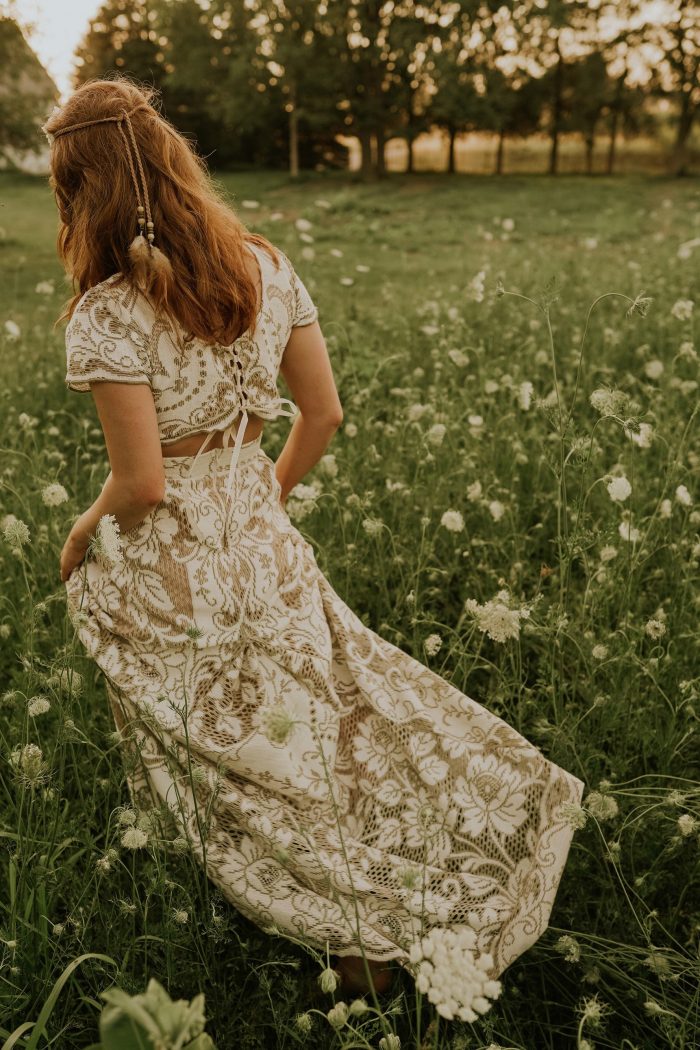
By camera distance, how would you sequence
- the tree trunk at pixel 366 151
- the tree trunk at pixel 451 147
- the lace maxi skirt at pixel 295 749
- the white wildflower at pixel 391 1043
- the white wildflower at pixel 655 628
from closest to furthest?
the white wildflower at pixel 391 1043
the lace maxi skirt at pixel 295 749
the white wildflower at pixel 655 628
the tree trunk at pixel 366 151
the tree trunk at pixel 451 147

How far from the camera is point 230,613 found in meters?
2.04

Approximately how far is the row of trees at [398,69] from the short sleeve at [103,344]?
2666 cm

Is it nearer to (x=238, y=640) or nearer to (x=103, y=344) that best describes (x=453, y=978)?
(x=238, y=640)

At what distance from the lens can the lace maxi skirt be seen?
Answer: 6.20ft

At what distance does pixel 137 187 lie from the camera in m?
1.80

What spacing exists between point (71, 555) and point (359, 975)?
1.14m

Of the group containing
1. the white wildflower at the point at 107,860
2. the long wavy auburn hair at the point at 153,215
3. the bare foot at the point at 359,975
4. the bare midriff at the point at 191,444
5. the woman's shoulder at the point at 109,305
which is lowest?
the bare foot at the point at 359,975

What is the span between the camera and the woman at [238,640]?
183cm

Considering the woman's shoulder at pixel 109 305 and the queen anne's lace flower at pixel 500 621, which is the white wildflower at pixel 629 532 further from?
the woman's shoulder at pixel 109 305

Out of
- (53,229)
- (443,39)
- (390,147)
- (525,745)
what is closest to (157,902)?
(525,745)

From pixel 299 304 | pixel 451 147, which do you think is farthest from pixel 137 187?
pixel 451 147

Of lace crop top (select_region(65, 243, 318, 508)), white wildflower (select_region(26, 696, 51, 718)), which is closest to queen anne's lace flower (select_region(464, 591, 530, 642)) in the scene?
lace crop top (select_region(65, 243, 318, 508))

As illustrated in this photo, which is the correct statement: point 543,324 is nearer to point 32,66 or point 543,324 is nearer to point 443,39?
point 32,66

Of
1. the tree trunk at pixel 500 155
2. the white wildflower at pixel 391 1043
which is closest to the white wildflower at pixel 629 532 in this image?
the white wildflower at pixel 391 1043
